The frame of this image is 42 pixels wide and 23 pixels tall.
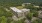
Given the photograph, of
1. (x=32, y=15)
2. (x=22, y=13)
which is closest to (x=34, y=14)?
(x=32, y=15)

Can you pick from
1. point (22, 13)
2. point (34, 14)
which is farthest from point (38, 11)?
point (22, 13)

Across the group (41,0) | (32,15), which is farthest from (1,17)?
(41,0)

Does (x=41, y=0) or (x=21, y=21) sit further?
(x=41, y=0)

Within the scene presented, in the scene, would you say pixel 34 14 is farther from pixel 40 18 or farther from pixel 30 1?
pixel 30 1

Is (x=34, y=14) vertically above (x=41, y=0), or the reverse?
(x=41, y=0)

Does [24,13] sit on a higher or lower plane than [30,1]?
lower

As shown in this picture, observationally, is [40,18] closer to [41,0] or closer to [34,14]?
[34,14]

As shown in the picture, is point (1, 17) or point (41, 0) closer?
point (1, 17)

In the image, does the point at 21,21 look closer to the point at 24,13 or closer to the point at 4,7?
the point at 24,13
